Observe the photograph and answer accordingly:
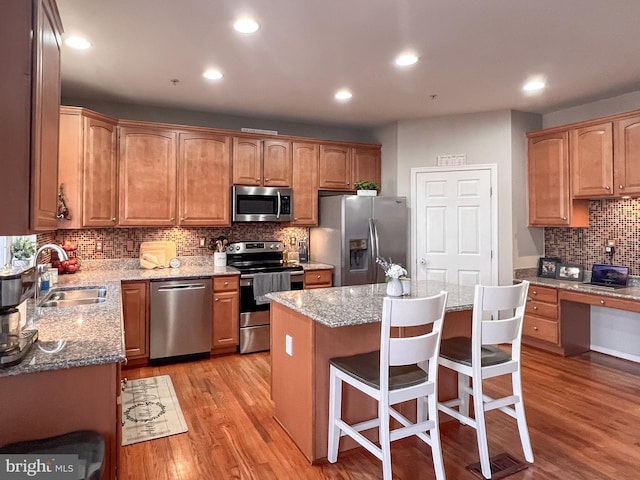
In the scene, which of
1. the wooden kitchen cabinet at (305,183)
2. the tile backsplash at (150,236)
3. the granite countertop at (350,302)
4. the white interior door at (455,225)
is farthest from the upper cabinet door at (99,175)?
the white interior door at (455,225)

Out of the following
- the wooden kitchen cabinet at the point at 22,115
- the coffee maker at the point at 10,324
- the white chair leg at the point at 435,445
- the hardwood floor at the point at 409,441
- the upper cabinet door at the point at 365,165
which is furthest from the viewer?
the upper cabinet door at the point at 365,165

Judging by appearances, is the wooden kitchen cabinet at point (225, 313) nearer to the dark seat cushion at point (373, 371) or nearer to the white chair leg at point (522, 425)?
the dark seat cushion at point (373, 371)

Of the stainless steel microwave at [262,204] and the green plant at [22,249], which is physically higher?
the stainless steel microwave at [262,204]

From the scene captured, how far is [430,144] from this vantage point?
16.8ft

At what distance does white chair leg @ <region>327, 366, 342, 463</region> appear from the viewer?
2381mm

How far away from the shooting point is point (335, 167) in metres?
5.32

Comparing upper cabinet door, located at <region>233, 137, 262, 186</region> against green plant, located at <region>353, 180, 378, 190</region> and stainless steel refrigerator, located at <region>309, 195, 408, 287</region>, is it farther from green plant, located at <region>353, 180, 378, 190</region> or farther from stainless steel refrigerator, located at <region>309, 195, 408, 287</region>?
green plant, located at <region>353, 180, 378, 190</region>

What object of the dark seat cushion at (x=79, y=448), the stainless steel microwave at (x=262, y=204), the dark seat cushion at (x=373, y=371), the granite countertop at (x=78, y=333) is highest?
the stainless steel microwave at (x=262, y=204)

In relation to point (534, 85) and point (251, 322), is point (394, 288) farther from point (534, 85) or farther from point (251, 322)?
point (534, 85)

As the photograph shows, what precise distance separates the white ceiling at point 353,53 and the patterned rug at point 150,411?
8.79 feet

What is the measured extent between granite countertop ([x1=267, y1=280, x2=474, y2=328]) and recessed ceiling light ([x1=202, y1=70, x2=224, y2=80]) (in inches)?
79.6

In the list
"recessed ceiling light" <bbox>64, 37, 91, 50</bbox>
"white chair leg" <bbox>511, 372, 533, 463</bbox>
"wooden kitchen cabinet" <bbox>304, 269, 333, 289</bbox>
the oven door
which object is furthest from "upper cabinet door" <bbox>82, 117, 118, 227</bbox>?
"white chair leg" <bbox>511, 372, 533, 463</bbox>

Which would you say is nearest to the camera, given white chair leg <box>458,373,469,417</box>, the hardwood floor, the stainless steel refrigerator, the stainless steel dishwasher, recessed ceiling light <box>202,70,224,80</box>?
the hardwood floor

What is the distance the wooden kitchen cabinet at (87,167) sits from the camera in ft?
12.3
